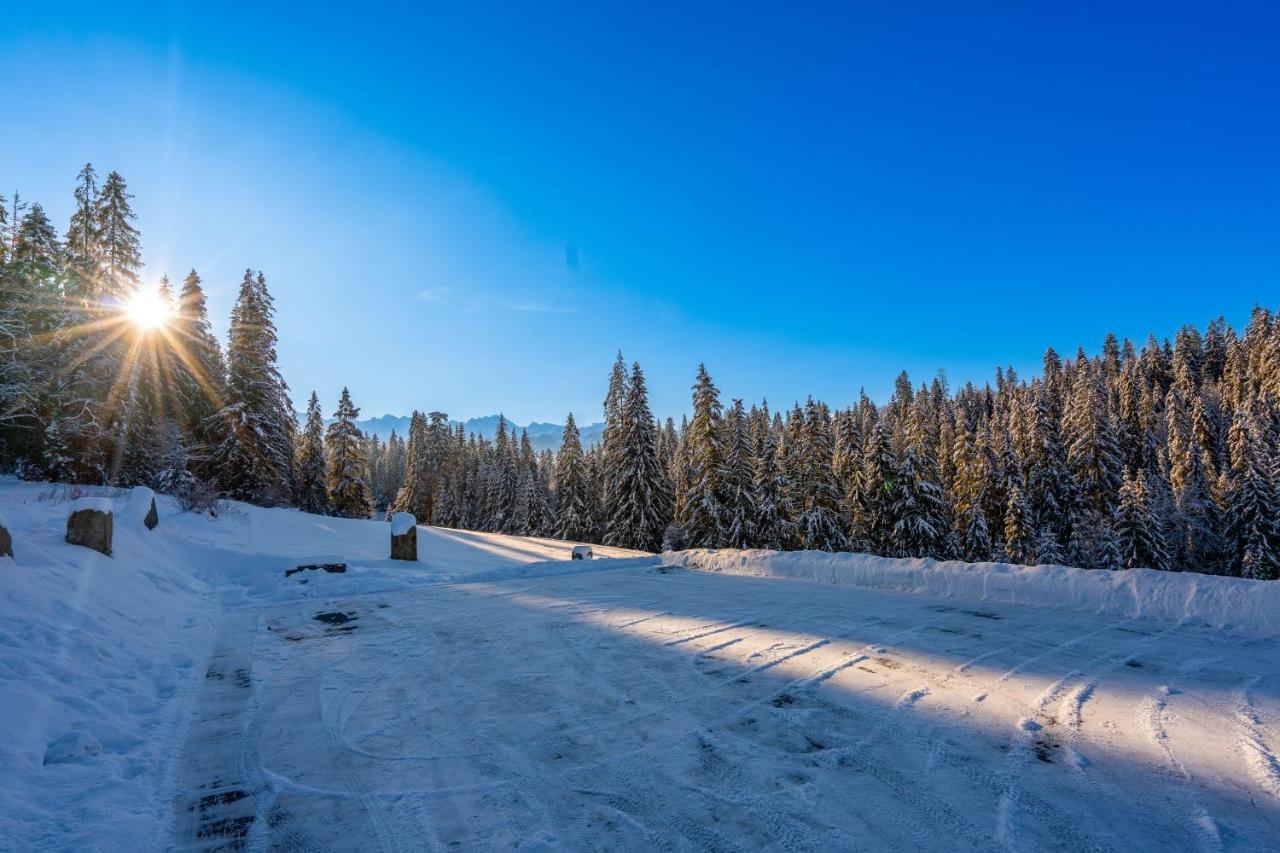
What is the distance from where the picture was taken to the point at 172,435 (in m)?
23.0

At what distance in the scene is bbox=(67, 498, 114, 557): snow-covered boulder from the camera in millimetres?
8320

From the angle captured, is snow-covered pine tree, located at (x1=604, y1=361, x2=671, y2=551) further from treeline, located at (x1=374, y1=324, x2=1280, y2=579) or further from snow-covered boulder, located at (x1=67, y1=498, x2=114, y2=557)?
snow-covered boulder, located at (x1=67, y1=498, x2=114, y2=557)

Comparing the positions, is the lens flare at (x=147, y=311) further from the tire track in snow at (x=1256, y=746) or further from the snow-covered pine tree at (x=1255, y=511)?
the snow-covered pine tree at (x=1255, y=511)

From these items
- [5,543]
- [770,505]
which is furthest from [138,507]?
[770,505]

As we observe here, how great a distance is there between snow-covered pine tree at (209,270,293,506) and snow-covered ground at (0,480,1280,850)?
22.1 meters

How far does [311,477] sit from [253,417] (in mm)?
9212

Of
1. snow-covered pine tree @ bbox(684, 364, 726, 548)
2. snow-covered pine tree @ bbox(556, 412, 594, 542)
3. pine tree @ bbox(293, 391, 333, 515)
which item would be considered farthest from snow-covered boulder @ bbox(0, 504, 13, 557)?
snow-covered pine tree @ bbox(556, 412, 594, 542)

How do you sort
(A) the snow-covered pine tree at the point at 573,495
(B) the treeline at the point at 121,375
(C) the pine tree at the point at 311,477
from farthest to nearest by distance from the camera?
(A) the snow-covered pine tree at the point at 573,495 → (C) the pine tree at the point at 311,477 → (B) the treeline at the point at 121,375

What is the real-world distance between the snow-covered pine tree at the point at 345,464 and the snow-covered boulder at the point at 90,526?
31.1 m

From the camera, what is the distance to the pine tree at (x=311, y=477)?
113 feet

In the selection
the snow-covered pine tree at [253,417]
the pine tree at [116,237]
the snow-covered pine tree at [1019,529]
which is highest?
the pine tree at [116,237]

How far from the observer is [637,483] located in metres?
32.5

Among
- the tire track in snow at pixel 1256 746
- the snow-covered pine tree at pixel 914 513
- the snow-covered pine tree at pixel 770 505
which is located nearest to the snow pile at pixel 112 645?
the tire track in snow at pixel 1256 746

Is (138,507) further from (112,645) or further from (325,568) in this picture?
(112,645)
